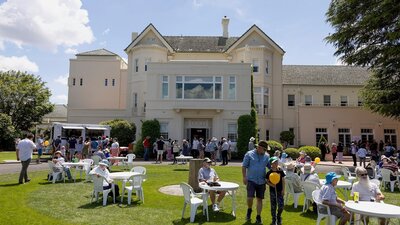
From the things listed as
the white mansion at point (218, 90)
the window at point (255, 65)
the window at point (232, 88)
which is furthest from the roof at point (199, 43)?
the window at point (232, 88)

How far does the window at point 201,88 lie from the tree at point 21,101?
23.1m

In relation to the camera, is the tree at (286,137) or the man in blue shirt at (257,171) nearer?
the man in blue shirt at (257,171)

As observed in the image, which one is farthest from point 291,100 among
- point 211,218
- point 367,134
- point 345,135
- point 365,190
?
point 365,190

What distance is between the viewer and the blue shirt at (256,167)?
8070 mm

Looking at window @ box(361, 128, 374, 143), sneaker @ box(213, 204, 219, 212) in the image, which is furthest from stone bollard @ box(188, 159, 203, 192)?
window @ box(361, 128, 374, 143)

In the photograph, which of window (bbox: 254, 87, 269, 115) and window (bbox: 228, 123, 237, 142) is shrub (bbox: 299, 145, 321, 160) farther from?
window (bbox: 254, 87, 269, 115)

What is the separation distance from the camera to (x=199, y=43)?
39531mm

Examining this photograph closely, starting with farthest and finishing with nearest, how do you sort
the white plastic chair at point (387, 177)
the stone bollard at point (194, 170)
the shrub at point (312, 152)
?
the shrub at point (312, 152) → the white plastic chair at point (387, 177) → the stone bollard at point (194, 170)

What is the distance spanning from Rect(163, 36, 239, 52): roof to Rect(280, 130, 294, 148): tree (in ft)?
36.2

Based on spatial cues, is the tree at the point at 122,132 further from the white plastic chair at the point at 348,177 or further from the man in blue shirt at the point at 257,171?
the man in blue shirt at the point at 257,171

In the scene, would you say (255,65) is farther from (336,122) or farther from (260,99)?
(336,122)

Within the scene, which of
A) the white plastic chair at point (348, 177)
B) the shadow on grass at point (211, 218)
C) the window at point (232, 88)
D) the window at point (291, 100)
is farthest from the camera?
the window at point (291, 100)

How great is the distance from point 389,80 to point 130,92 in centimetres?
2443

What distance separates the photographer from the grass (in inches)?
336
